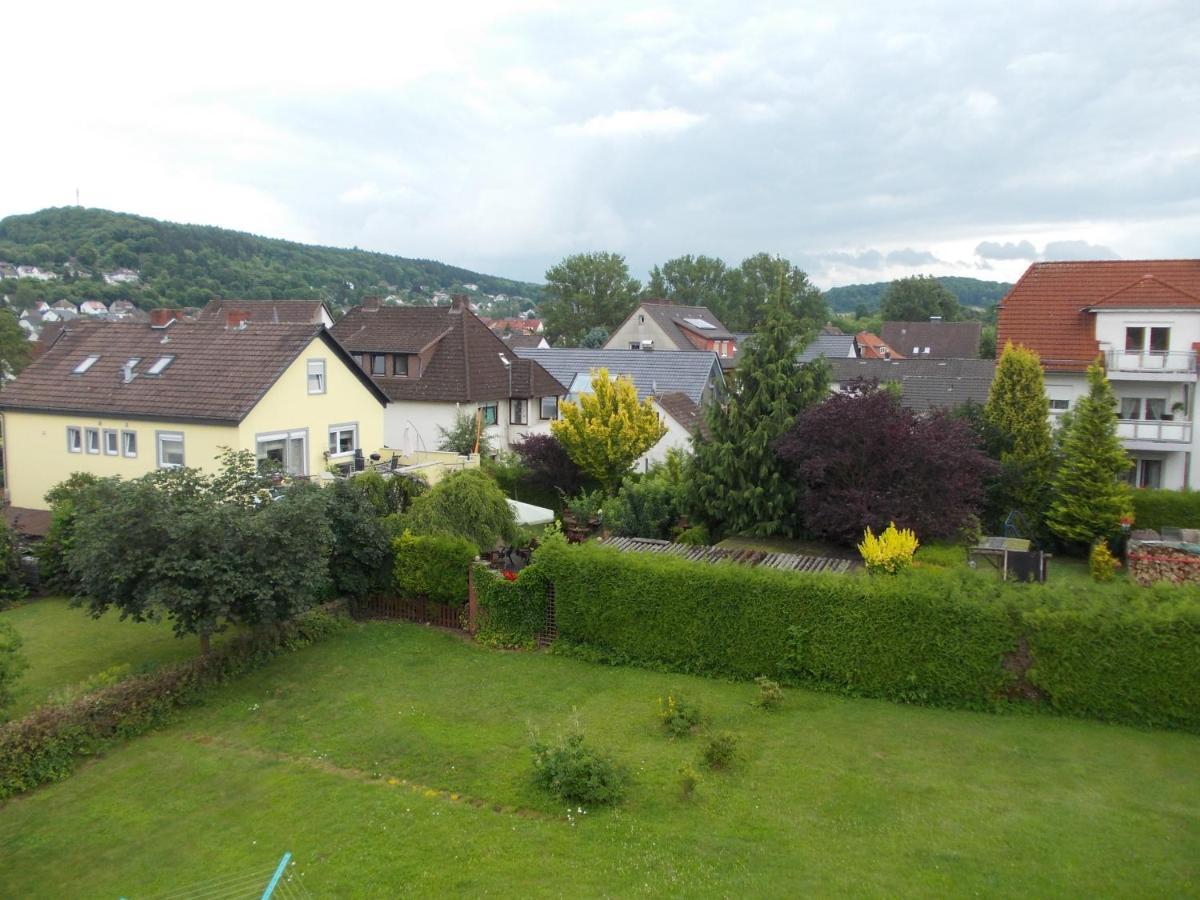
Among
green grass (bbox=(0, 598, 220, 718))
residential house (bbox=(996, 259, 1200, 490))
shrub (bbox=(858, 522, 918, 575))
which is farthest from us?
residential house (bbox=(996, 259, 1200, 490))

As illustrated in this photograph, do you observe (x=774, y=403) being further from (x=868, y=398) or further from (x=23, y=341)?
(x=23, y=341)

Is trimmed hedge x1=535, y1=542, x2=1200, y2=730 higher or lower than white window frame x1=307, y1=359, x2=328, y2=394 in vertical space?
lower

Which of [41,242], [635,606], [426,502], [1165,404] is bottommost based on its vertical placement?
[635,606]

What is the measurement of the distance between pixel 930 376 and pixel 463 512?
1607 inches

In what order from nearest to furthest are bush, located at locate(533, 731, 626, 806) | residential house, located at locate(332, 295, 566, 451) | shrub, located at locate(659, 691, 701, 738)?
bush, located at locate(533, 731, 626, 806) → shrub, located at locate(659, 691, 701, 738) → residential house, located at locate(332, 295, 566, 451)

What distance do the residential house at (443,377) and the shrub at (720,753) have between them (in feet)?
82.6

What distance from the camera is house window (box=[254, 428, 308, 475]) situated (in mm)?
27544

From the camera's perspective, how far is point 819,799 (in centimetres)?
1216

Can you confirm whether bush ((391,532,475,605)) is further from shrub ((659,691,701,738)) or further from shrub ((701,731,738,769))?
shrub ((701,731,738,769))

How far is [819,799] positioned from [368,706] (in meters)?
8.22

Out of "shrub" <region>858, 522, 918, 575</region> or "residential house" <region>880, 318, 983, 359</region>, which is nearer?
"shrub" <region>858, 522, 918, 575</region>

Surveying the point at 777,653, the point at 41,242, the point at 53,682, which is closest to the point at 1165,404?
the point at 777,653

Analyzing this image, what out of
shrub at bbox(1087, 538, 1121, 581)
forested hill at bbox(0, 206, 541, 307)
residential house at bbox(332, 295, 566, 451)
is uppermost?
forested hill at bbox(0, 206, 541, 307)

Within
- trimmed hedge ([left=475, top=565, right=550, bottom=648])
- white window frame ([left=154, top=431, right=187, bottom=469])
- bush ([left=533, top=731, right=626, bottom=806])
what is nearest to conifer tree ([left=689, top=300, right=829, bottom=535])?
trimmed hedge ([left=475, top=565, right=550, bottom=648])
